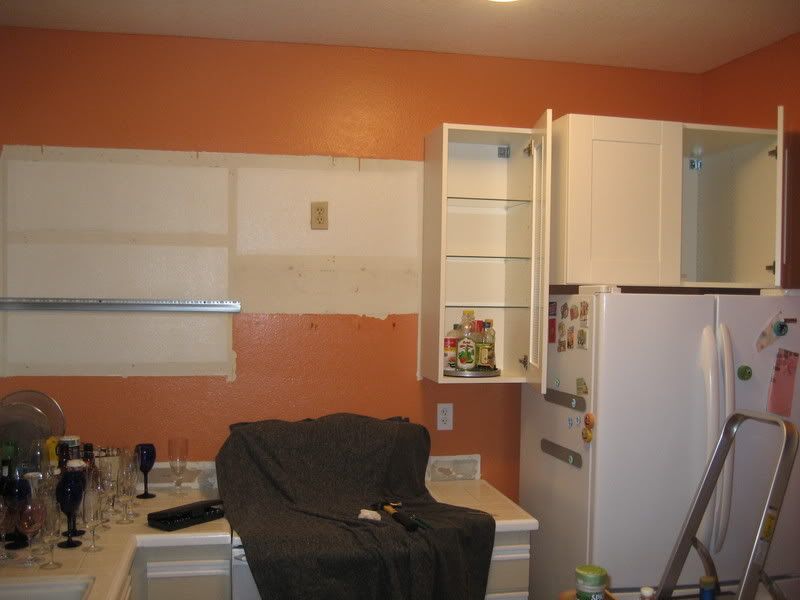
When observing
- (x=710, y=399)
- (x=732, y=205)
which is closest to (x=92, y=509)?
(x=710, y=399)

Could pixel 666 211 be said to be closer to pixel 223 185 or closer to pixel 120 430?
pixel 223 185

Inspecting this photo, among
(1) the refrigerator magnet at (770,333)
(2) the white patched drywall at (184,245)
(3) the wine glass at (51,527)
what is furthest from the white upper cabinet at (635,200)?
(3) the wine glass at (51,527)

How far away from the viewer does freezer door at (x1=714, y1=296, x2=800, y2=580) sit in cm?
263

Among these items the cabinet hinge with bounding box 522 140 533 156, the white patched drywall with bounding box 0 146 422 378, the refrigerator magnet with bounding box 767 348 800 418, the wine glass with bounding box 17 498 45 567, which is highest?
the cabinet hinge with bounding box 522 140 533 156

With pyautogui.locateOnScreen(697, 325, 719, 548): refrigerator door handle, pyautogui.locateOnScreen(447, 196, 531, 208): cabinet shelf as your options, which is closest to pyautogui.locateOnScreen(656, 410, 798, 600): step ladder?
pyautogui.locateOnScreen(697, 325, 719, 548): refrigerator door handle

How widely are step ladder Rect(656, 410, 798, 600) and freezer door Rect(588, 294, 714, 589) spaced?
31cm

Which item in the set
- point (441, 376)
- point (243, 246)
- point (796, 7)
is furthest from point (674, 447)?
point (243, 246)

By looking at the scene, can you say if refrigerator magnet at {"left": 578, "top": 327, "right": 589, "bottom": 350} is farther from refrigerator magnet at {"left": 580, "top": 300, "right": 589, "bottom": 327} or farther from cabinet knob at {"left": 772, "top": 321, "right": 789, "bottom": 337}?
cabinet knob at {"left": 772, "top": 321, "right": 789, "bottom": 337}

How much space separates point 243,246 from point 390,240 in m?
0.62

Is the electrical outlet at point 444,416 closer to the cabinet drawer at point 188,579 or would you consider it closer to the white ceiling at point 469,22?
the cabinet drawer at point 188,579

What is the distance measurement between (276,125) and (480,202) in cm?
92

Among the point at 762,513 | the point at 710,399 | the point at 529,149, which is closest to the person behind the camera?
the point at 762,513

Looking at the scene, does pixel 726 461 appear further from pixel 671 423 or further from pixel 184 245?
pixel 184 245

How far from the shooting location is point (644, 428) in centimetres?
258
